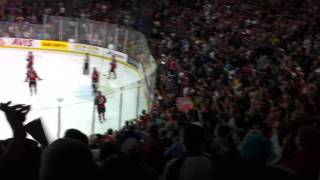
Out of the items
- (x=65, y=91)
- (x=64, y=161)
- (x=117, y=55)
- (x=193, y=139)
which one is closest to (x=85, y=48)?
(x=117, y=55)

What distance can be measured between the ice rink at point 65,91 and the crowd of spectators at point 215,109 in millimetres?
978

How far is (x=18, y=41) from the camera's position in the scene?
71.1ft

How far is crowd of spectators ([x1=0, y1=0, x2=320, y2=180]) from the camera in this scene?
2826mm

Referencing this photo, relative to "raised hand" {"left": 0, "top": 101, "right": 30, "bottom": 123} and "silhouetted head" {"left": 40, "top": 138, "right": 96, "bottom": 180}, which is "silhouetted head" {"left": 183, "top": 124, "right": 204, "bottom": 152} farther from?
"raised hand" {"left": 0, "top": 101, "right": 30, "bottom": 123}

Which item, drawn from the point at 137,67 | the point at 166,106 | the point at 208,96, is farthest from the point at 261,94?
the point at 137,67

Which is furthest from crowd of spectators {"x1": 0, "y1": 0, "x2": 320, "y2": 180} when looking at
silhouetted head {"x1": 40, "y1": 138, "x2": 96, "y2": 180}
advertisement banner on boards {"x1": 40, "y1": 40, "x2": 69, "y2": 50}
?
advertisement banner on boards {"x1": 40, "y1": 40, "x2": 69, "y2": 50}

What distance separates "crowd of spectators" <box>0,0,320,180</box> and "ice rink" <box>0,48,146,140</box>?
0.98 metres

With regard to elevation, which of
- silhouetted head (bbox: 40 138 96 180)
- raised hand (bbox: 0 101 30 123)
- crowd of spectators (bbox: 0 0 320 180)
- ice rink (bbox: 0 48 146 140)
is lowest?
ice rink (bbox: 0 48 146 140)

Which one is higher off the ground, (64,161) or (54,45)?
(64,161)

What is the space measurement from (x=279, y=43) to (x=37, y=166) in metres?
13.2

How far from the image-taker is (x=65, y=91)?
16.1 metres

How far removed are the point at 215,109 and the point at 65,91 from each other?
887cm

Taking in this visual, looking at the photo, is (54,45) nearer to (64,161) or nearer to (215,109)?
(215,109)

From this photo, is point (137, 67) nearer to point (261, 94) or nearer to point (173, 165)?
point (261, 94)
